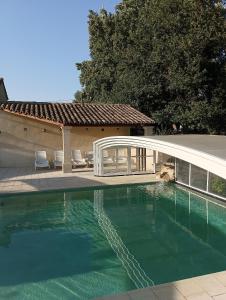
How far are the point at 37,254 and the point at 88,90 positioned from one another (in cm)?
2929

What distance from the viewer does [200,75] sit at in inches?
908

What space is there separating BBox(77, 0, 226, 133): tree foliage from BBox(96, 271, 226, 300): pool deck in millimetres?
17464

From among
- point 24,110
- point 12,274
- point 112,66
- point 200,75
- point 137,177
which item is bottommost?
point 12,274

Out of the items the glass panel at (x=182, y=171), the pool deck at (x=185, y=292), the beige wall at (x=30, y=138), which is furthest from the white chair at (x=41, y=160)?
the pool deck at (x=185, y=292)

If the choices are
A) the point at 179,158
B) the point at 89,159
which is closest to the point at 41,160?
the point at 89,159

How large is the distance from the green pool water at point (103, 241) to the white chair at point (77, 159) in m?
5.95

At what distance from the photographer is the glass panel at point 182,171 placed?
1780 centimetres

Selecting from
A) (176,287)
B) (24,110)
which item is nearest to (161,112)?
(24,110)

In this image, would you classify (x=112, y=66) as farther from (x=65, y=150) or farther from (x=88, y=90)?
(x=65, y=150)

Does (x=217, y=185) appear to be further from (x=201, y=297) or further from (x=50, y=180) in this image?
(x=201, y=297)

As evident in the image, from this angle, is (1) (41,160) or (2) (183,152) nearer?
(2) (183,152)

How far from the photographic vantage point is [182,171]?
18281 mm

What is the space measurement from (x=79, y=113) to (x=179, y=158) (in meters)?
14.9

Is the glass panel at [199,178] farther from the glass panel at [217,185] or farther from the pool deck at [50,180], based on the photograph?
the pool deck at [50,180]
